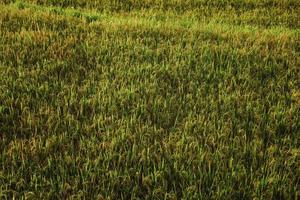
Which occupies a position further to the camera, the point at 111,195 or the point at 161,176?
the point at 161,176

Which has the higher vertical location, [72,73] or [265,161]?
[72,73]

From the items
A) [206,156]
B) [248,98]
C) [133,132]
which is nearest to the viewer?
[206,156]

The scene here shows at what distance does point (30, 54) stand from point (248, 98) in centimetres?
245

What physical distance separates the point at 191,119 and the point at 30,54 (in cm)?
219

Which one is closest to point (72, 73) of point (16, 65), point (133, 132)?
point (16, 65)

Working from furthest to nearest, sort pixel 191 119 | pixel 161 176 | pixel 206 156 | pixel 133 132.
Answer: pixel 191 119
pixel 133 132
pixel 206 156
pixel 161 176

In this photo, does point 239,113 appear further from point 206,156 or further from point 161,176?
point 161,176

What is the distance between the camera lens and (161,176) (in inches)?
97.5

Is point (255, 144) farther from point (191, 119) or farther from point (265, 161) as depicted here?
point (191, 119)

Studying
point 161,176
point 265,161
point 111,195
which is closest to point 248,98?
point 265,161

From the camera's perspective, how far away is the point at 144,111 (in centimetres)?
328

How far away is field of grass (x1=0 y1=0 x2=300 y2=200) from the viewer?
246cm

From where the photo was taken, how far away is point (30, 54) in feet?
14.4

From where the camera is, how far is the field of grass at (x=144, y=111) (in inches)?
96.8
